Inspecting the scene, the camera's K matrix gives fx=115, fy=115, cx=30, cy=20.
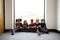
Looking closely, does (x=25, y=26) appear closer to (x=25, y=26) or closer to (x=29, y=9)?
(x=25, y=26)

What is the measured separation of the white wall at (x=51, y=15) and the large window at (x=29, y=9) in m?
0.33

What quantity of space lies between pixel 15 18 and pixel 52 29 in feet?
5.97

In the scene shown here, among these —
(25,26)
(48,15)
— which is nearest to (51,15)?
(48,15)

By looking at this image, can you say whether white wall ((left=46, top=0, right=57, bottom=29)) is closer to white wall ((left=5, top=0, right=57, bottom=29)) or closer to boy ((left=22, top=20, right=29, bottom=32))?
white wall ((left=5, top=0, right=57, bottom=29))

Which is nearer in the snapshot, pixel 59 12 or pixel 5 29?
pixel 59 12

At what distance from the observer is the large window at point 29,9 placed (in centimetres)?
553

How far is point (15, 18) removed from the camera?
215 inches

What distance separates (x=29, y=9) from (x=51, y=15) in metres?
1.09

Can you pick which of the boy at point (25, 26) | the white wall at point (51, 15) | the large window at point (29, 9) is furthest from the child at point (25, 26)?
the white wall at point (51, 15)

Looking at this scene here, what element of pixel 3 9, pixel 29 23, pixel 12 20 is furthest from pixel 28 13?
pixel 3 9

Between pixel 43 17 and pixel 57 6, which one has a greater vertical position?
pixel 57 6

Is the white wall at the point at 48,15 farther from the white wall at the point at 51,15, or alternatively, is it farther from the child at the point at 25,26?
the child at the point at 25,26

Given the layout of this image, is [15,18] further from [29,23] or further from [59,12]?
[59,12]

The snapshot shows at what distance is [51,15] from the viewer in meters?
5.38
